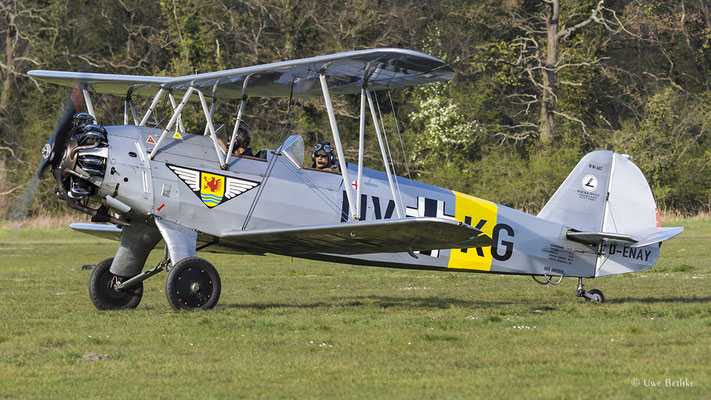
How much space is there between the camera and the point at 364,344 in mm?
8125

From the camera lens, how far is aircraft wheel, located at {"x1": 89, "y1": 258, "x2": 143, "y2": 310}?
433 inches

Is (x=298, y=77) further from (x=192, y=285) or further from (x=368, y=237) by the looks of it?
(x=192, y=285)

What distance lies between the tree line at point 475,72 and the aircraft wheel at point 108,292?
25679 mm

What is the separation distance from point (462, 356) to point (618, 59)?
38.0 meters

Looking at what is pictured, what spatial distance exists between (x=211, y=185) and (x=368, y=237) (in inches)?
78.3

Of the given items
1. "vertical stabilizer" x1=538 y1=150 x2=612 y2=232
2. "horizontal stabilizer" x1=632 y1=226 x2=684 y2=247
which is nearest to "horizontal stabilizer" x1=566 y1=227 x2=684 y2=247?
"horizontal stabilizer" x1=632 y1=226 x2=684 y2=247

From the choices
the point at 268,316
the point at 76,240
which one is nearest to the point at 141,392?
the point at 268,316

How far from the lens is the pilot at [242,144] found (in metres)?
11.2

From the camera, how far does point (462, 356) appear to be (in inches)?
293

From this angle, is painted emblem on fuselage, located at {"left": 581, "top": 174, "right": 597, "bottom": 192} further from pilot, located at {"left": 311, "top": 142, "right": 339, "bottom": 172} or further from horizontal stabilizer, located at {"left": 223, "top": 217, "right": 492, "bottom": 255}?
pilot, located at {"left": 311, "top": 142, "right": 339, "bottom": 172}

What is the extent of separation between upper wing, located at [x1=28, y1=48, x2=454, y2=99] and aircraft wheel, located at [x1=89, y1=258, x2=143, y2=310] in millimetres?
2316

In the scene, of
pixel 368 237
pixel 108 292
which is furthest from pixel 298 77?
pixel 108 292

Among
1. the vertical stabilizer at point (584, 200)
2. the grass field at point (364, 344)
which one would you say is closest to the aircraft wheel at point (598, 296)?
the grass field at point (364, 344)

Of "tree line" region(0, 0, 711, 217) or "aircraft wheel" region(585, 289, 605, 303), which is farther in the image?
"tree line" region(0, 0, 711, 217)
